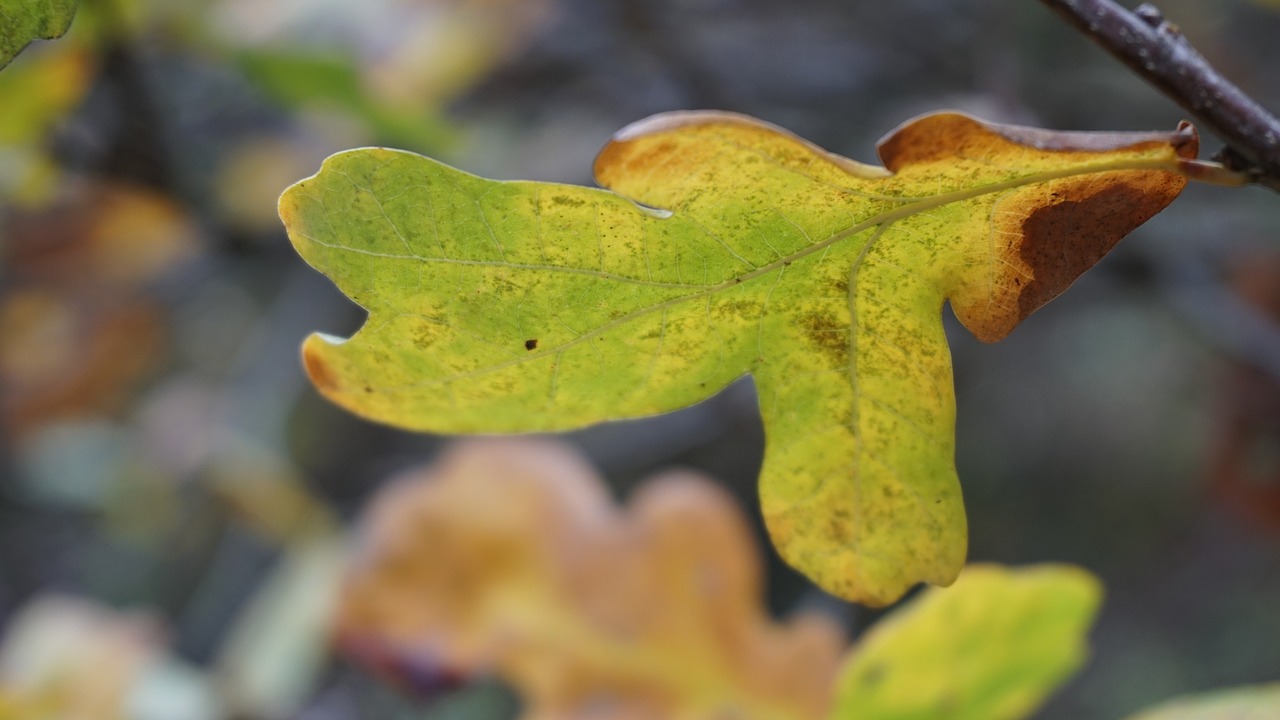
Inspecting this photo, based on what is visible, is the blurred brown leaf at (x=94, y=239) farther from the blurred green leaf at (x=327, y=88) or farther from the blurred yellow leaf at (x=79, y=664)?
the blurred yellow leaf at (x=79, y=664)

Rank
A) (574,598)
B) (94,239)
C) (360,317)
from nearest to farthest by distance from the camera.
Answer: (574,598), (94,239), (360,317)

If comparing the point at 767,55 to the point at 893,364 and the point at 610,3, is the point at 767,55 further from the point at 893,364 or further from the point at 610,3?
the point at 893,364

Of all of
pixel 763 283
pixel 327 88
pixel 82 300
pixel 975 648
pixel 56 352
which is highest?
pixel 763 283

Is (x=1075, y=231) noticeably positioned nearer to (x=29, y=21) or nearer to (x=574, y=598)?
(x=29, y=21)

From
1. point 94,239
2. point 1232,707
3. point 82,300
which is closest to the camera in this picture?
point 1232,707

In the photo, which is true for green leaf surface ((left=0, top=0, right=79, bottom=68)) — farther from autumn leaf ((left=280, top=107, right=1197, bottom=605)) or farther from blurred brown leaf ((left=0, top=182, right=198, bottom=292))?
blurred brown leaf ((left=0, top=182, right=198, bottom=292))

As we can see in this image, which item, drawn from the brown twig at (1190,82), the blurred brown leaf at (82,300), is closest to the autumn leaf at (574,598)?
the brown twig at (1190,82)

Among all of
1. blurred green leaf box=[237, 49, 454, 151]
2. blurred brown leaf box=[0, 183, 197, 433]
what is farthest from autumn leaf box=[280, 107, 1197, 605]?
blurred brown leaf box=[0, 183, 197, 433]

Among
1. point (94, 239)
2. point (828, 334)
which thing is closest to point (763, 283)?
point (828, 334)
